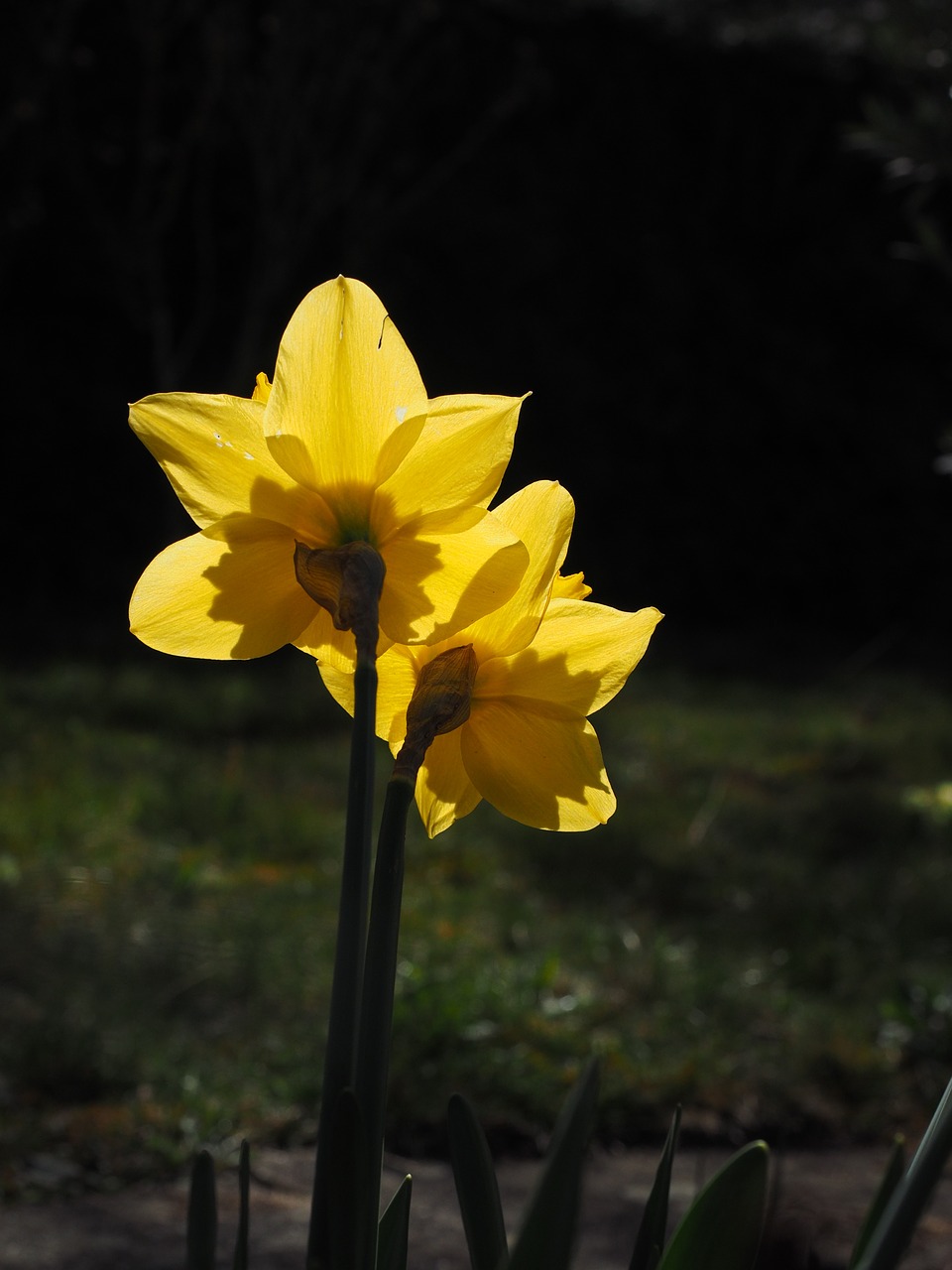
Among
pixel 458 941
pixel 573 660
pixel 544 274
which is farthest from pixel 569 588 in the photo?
pixel 544 274

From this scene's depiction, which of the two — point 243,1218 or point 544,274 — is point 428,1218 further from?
point 544,274

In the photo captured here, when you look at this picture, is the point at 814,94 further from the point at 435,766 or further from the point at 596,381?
the point at 435,766

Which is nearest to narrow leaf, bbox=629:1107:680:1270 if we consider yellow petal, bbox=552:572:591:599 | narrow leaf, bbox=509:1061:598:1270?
narrow leaf, bbox=509:1061:598:1270

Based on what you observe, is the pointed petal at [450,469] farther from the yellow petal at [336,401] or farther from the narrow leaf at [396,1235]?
the narrow leaf at [396,1235]

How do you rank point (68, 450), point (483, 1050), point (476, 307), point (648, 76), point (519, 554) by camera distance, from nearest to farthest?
1. point (519, 554)
2. point (483, 1050)
3. point (68, 450)
4. point (476, 307)
5. point (648, 76)

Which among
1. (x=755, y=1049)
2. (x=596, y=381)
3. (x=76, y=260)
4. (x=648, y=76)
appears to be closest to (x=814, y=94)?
(x=648, y=76)

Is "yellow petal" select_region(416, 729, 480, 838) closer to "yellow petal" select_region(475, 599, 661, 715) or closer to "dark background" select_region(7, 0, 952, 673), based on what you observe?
"yellow petal" select_region(475, 599, 661, 715)
